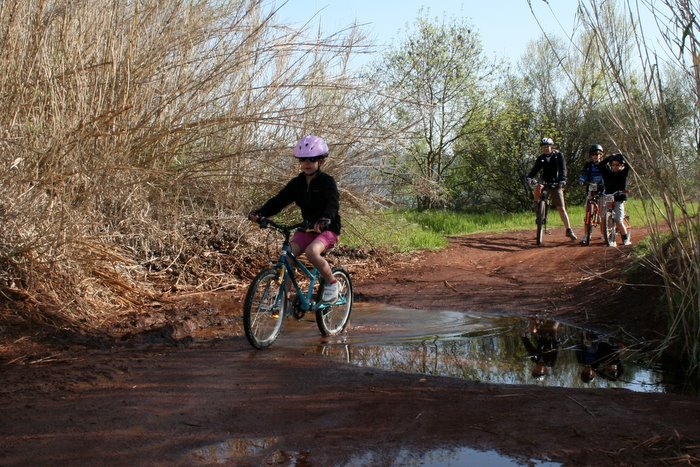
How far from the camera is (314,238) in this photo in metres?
6.99

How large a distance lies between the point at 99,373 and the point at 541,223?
10569mm

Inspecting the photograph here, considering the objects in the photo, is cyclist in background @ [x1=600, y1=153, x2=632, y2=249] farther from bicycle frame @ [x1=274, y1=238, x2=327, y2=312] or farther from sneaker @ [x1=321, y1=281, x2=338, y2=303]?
bicycle frame @ [x1=274, y1=238, x2=327, y2=312]

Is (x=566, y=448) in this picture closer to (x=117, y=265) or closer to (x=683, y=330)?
(x=683, y=330)

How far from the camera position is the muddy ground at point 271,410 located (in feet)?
12.6

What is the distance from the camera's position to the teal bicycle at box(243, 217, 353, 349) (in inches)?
250

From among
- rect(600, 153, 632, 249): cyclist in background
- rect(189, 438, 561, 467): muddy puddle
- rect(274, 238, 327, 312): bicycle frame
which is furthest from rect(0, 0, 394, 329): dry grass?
rect(600, 153, 632, 249): cyclist in background

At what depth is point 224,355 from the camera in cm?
614

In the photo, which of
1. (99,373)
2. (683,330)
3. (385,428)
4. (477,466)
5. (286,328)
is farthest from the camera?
(286,328)

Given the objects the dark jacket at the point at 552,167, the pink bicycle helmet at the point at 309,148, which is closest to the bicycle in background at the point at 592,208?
the dark jacket at the point at 552,167

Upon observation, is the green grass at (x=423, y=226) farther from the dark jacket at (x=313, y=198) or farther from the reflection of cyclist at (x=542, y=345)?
the dark jacket at (x=313, y=198)

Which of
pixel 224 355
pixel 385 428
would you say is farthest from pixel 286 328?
pixel 385 428

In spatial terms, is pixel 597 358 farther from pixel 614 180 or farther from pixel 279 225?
pixel 614 180

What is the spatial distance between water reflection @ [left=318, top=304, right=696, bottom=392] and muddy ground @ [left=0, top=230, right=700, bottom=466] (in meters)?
0.38

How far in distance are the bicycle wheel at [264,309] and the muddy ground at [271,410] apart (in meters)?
0.16
